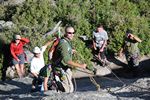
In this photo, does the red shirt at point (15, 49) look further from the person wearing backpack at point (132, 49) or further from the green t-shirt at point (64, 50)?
the green t-shirt at point (64, 50)

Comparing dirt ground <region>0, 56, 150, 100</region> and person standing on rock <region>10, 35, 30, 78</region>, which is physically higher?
person standing on rock <region>10, 35, 30, 78</region>

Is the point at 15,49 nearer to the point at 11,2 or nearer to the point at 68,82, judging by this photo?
the point at 68,82

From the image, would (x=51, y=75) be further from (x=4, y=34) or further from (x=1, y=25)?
(x=1, y=25)

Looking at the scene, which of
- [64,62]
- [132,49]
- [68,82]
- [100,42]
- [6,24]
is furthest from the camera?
[6,24]

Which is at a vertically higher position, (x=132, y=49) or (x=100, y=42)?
(x=100, y=42)

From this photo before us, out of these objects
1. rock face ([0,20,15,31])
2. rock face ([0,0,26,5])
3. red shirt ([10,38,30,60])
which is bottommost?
red shirt ([10,38,30,60])

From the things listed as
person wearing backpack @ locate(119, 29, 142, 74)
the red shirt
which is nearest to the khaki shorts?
the red shirt

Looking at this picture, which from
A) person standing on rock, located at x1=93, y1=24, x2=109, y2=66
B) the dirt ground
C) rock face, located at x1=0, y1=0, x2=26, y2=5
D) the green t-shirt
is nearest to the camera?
the dirt ground

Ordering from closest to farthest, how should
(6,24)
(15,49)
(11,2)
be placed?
(15,49) < (6,24) < (11,2)

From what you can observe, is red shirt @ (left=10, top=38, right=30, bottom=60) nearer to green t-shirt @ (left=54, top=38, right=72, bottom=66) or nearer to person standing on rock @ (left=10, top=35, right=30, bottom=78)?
person standing on rock @ (left=10, top=35, right=30, bottom=78)

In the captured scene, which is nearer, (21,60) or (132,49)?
(21,60)

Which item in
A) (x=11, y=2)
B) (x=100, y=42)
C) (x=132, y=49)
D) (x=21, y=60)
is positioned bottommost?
(x=21, y=60)

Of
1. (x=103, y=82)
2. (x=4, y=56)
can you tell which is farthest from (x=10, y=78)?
(x=103, y=82)

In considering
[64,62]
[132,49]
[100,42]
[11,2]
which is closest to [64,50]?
[64,62]
